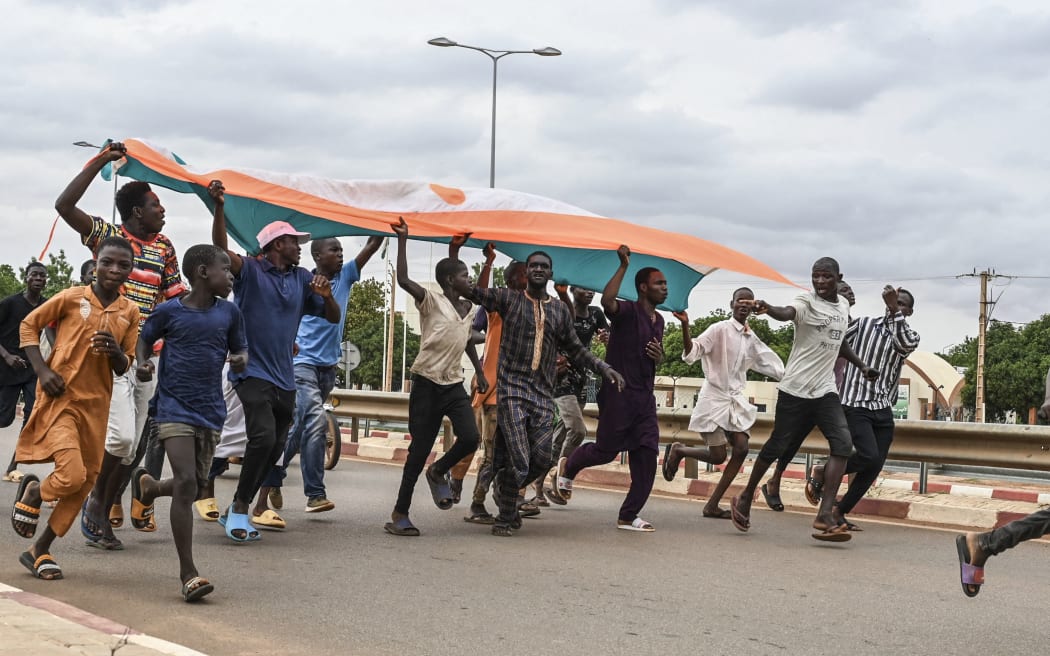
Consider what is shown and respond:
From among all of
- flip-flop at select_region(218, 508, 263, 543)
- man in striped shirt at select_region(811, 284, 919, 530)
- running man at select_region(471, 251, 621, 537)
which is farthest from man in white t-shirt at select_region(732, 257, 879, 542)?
flip-flop at select_region(218, 508, 263, 543)

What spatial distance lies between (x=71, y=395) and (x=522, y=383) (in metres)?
3.56

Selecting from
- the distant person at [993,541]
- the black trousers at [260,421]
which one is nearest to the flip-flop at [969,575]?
the distant person at [993,541]

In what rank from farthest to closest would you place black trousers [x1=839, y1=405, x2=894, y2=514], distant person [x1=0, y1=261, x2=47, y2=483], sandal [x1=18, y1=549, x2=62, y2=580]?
distant person [x1=0, y1=261, x2=47, y2=483]
black trousers [x1=839, y1=405, x2=894, y2=514]
sandal [x1=18, y1=549, x2=62, y2=580]

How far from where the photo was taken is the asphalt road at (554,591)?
5.74 metres

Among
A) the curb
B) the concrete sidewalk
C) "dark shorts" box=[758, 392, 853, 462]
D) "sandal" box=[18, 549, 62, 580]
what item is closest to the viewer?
the concrete sidewalk

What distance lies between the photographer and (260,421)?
26.9 feet

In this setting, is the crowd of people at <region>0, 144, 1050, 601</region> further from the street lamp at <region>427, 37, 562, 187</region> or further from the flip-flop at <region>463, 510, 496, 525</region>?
the street lamp at <region>427, 37, 562, 187</region>

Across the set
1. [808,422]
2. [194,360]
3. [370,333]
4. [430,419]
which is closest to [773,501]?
[808,422]

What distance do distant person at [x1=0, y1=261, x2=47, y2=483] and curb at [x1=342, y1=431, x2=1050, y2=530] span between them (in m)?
5.84

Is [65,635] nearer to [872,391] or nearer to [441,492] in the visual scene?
[441,492]

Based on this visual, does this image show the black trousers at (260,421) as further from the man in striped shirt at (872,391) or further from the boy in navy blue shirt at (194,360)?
the man in striped shirt at (872,391)

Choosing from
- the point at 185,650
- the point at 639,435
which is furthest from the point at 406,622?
the point at 639,435

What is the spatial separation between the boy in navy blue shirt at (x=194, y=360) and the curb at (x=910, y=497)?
652cm

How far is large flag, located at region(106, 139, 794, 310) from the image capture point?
9.37m
